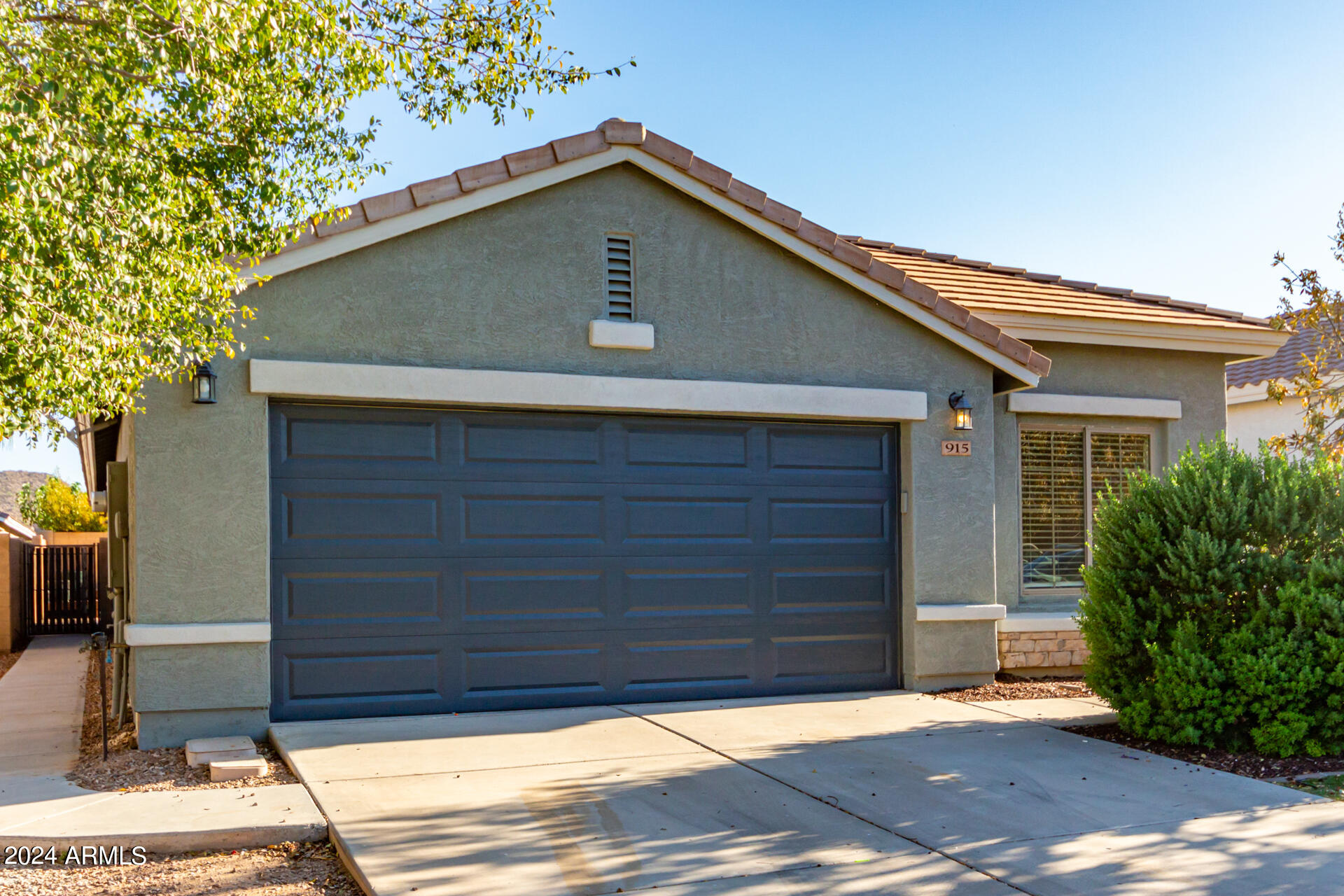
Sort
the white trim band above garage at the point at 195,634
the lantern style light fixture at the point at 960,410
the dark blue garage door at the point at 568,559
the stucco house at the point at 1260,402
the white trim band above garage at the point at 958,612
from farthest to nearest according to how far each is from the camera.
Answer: the stucco house at the point at 1260,402 → the lantern style light fixture at the point at 960,410 → the white trim band above garage at the point at 958,612 → the dark blue garage door at the point at 568,559 → the white trim band above garage at the point at 195,634

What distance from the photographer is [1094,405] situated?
36.1 ft

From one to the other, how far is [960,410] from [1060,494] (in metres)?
2.00

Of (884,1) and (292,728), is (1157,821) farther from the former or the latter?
(884,1)

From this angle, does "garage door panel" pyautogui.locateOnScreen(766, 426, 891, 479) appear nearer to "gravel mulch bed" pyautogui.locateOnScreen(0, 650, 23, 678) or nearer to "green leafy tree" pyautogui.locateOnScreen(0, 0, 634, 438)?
"green leafy tree" pyautogui.locateOnScreen(0, 0, 634, 438)

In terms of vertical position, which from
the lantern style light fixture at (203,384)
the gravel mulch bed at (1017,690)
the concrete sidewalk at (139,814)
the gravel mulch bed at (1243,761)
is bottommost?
the gravel mulch bed at (1017,690)

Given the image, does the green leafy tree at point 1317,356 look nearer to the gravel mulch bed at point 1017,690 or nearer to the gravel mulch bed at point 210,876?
the gravel mulch bed at point 1017,690

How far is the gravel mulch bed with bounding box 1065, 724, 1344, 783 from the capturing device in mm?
6880

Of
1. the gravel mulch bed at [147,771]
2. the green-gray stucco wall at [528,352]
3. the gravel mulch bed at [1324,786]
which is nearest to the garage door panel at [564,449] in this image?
the green-gray stucco wall at [528,352]

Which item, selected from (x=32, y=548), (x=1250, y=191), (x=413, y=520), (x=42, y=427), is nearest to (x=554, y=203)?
(x=413, y=520)

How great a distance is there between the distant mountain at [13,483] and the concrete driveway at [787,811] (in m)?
68.6

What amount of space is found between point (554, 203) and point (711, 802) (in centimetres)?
481

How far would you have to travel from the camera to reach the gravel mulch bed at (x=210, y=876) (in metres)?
4.88

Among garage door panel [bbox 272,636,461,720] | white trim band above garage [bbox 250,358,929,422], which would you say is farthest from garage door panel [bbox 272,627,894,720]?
white trim band above garage [bbox 250,358,929,422]

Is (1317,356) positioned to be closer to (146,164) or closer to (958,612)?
(958,612)
